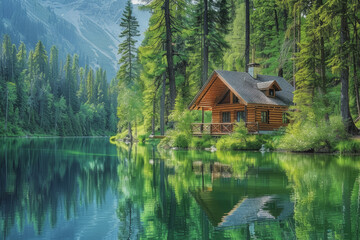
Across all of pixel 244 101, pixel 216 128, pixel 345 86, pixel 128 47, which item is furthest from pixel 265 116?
pixel 128 47

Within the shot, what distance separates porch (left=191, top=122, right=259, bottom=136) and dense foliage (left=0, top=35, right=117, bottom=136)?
5505cm

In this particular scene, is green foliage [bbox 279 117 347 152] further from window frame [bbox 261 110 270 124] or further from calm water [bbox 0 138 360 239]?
calm water [bbox 0 138 360 239]

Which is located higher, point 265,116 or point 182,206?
point 265,116

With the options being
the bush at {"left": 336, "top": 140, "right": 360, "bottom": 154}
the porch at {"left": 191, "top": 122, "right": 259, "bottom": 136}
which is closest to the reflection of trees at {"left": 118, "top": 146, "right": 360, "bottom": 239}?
the bush at {"left": 336, "top": 140, "right": 360, "bottom": 154}

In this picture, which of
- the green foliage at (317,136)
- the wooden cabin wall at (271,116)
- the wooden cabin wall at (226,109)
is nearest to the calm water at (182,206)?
the green foliage at (317,136)

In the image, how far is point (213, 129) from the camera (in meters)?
33.5

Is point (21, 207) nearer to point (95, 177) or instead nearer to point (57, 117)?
point (95, 177)

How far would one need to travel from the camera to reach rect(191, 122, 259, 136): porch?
32062mm

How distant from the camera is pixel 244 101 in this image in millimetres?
30969

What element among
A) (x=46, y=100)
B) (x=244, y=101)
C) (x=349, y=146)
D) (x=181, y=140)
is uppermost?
(x=46, y=100)

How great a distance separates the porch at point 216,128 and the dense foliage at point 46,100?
55.0m

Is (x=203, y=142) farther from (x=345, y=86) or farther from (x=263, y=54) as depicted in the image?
(x=263, y=54)

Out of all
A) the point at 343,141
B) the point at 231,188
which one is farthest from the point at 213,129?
the point at 231,188

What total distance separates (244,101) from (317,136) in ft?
27.0
